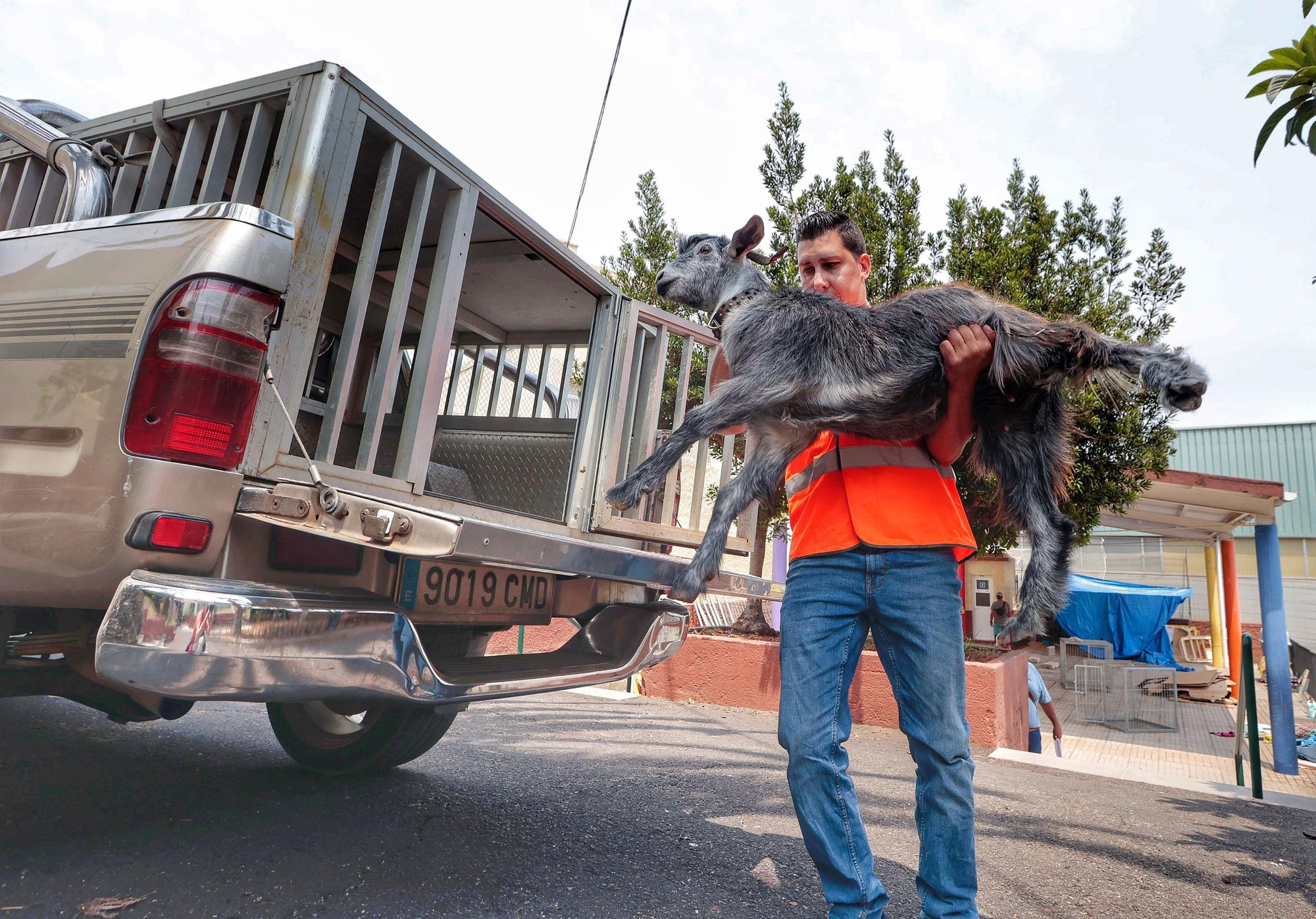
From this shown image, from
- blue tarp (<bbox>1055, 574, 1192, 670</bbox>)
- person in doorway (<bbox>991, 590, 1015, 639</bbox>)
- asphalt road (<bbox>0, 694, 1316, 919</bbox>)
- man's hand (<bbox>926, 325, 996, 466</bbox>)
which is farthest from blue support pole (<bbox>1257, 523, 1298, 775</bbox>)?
person in doorway (<bbox>991, 590, 1015, 639</bbox>)

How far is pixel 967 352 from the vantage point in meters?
1.79

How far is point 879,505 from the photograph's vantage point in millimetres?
1855

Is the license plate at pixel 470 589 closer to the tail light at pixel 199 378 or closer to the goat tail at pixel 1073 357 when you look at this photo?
the tail light at pixel 199 378

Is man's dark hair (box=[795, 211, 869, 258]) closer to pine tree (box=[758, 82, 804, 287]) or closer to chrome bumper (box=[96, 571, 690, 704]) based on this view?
chrome bumper (box=[96, 571, 690, 704])

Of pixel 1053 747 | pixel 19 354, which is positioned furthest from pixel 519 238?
pixel 1053 747

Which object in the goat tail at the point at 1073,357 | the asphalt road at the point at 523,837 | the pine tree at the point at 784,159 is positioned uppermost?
the pine tree at the point at 784,159

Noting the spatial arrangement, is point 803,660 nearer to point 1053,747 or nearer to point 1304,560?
point 1053,747

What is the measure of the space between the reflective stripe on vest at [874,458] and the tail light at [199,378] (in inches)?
59.4

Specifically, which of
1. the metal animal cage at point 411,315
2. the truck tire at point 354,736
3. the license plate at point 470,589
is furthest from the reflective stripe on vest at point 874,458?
the truck tire at point 354,736

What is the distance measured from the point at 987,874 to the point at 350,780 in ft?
8.25

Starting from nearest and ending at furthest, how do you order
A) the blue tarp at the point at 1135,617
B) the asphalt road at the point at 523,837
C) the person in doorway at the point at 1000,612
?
the asphalt road at the point at 523,837 < the blue tarp at the point at 1135,617 < the person in doorway at the point at 1000,612

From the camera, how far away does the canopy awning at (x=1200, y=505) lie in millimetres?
8523

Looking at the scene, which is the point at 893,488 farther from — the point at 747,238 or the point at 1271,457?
the point at 1271,457

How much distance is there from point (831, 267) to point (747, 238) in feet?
1.13
